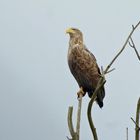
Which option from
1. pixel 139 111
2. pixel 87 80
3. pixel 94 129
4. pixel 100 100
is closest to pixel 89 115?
pixel 94 129

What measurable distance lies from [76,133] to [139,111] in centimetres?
42

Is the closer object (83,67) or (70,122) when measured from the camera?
(70,122)

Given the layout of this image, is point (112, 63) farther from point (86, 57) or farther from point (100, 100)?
point (86, 57)

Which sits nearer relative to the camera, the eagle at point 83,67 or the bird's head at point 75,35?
the eagle at point 83,67

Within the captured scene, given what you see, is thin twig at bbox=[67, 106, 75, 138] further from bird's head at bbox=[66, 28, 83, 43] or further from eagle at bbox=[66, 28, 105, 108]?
bird's head at bbox=[66, 28, 83, 43]

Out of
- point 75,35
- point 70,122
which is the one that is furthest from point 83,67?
point 70,122

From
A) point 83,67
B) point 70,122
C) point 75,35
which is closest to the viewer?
point 70,122

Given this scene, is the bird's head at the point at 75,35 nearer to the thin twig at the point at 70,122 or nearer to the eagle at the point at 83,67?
the eagle at the point at 83,67

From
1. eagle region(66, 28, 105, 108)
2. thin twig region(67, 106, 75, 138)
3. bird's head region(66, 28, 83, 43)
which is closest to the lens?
thin twig region(67, 106, 75, 138)

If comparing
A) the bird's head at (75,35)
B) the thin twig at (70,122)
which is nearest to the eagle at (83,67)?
the bird's head at (75,35)

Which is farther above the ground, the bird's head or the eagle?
the bird's head

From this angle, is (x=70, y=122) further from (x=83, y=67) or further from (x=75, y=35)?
(x=75, y=35)

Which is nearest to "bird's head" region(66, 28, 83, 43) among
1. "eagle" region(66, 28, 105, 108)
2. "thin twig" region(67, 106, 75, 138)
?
"eagle" region(66, 28, 105, 108)

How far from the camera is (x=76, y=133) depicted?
276 cm
